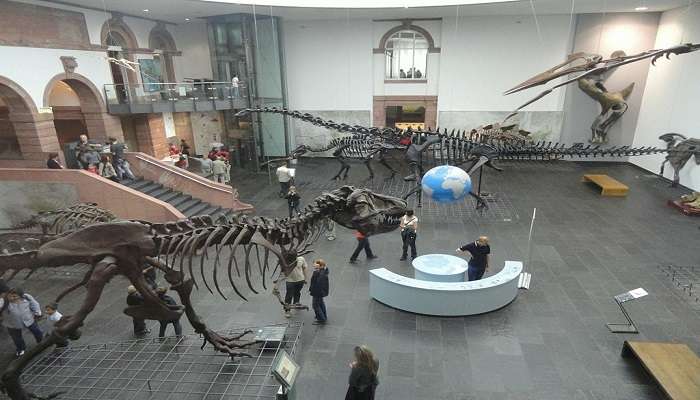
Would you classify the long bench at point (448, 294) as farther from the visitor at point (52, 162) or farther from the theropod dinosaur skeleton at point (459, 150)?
the visitor at point (52, 162)

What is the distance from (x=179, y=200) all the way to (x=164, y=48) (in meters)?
9.34

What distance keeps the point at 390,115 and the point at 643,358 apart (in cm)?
1635

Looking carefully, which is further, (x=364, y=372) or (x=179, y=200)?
(x=179, y=200)

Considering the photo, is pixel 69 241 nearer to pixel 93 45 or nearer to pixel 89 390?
pixel 89 390

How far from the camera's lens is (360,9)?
15.0m

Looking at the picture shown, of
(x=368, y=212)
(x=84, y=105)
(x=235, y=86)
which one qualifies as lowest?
(x=368, y=212)

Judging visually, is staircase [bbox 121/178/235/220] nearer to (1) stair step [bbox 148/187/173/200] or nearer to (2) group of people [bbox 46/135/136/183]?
(1) stair step [bbox 148/187/173/200]

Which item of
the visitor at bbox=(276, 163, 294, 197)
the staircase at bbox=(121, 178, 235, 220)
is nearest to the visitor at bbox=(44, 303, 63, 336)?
the staircase at bbox=(121, 178, 235, 220)

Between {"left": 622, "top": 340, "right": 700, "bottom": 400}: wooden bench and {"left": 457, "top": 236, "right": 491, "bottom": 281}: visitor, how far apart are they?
2302 mm

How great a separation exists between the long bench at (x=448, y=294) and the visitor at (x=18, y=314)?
5.13m

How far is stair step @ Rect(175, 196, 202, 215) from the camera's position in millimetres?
11102

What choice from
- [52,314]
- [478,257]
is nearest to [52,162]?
[52,314]

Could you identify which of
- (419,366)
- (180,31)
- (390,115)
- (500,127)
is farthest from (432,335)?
(180,31)

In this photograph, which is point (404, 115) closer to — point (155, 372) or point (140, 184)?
point (140, 184)
